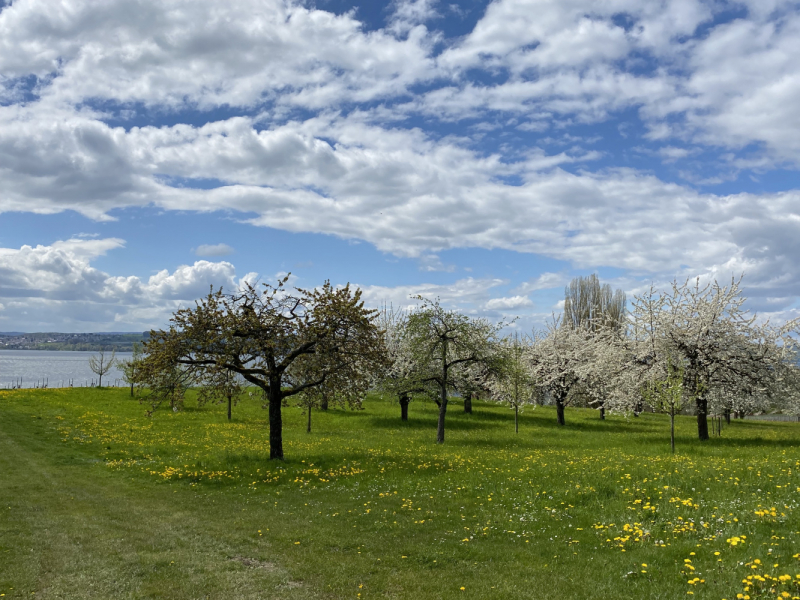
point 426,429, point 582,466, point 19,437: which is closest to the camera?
point 582,466

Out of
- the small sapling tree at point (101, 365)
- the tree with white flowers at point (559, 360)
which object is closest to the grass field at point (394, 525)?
the tree with white flowers at point (559, 360)

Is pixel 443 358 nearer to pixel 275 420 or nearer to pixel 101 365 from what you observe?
pixel 275 420

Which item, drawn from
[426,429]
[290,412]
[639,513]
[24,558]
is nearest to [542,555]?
[639,513]

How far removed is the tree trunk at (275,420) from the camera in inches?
1009

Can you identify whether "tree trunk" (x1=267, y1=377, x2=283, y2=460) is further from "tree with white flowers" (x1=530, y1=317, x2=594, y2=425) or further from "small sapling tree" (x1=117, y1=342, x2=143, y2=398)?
"tree with white flowers" (x1=530, y1=317, x2=594, y2=425)

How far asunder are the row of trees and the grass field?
389 centimetres

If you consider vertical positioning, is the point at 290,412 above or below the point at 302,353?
below

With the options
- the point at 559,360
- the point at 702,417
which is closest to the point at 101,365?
the point at 559,360

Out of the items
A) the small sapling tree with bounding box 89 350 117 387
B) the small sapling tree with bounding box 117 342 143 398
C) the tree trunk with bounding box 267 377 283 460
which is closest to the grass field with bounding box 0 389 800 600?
the tree trunk with bounding box 267 377 283 460

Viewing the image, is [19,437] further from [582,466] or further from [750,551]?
[750,551]

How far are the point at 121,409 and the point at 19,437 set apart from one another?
75.7 ft

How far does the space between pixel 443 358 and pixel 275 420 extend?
13.8 m

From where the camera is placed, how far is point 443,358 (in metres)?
36.0

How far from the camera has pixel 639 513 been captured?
1386cm
